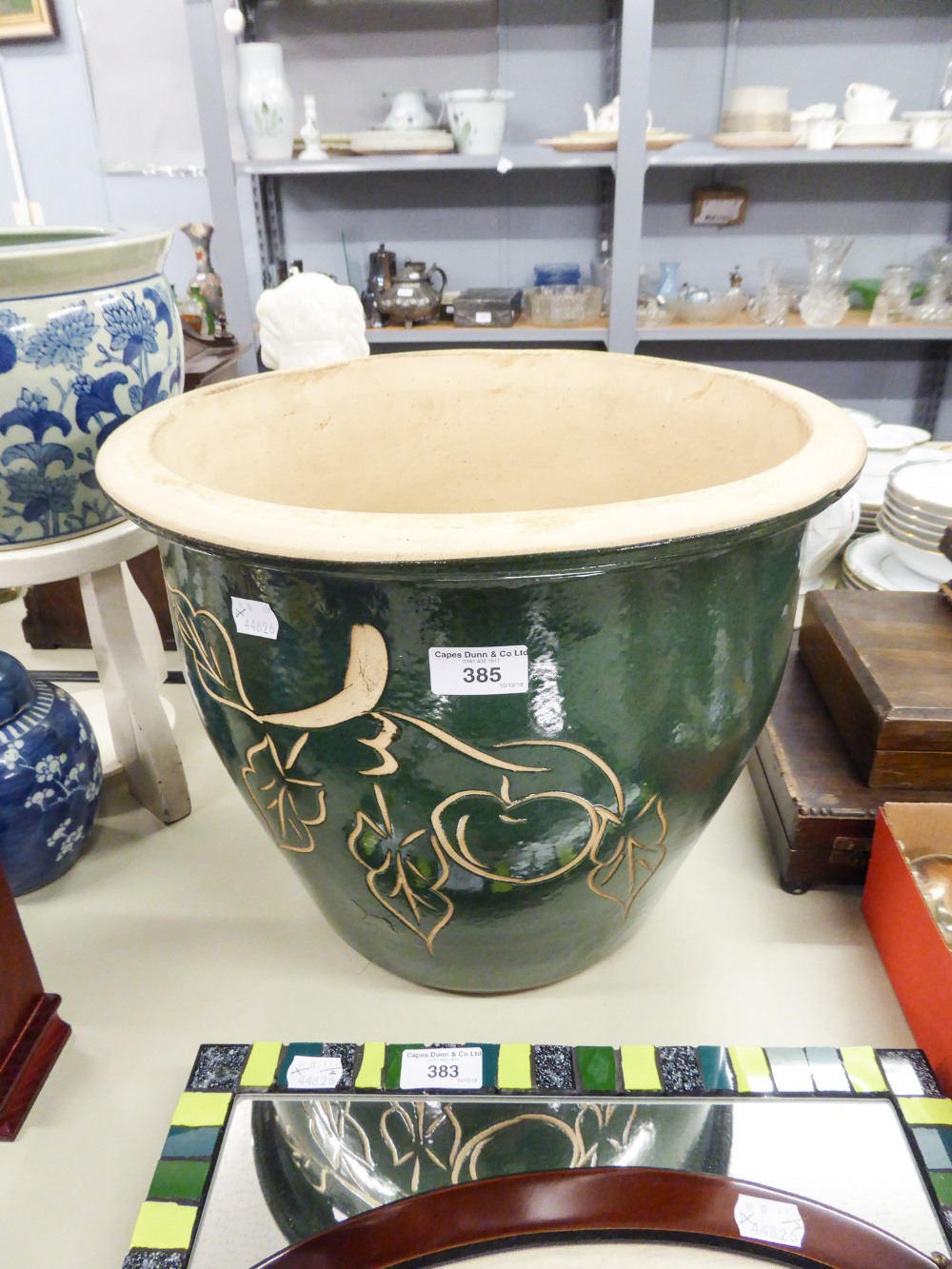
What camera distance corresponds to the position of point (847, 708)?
3.08 feet

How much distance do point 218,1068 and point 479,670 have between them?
0.43 meters

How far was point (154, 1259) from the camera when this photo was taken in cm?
61

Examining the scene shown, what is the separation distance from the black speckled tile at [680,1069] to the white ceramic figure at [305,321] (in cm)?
81

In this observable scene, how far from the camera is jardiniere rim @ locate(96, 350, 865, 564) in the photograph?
50 centimetres

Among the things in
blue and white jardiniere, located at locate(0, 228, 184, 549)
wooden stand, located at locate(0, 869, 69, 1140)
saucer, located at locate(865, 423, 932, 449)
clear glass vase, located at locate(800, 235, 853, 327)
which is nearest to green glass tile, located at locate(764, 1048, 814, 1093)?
wooden stand, located at locate(0, 869, 69, 1140)

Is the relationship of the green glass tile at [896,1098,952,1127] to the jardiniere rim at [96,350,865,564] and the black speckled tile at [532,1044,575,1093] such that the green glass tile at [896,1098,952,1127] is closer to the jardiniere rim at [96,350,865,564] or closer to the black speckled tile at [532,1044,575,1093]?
the black speckled tile at [532,1044,575,1093]

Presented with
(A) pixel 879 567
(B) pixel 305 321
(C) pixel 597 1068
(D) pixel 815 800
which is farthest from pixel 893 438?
(C) pixel 597 1068

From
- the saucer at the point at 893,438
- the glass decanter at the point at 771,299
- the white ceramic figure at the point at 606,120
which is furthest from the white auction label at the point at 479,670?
the glass decanter at the point at 771,299

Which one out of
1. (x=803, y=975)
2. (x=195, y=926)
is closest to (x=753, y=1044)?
(x=803, y=975)

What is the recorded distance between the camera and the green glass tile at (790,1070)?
0.71m

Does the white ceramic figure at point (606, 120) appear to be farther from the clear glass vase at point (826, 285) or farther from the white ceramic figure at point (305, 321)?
the white ceramic figure at point (305, 321)

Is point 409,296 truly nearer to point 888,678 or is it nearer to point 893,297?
point 893,297

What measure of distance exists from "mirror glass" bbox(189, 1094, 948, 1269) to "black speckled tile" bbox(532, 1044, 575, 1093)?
0.06ft

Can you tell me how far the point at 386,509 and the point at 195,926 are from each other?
488 millimetres
